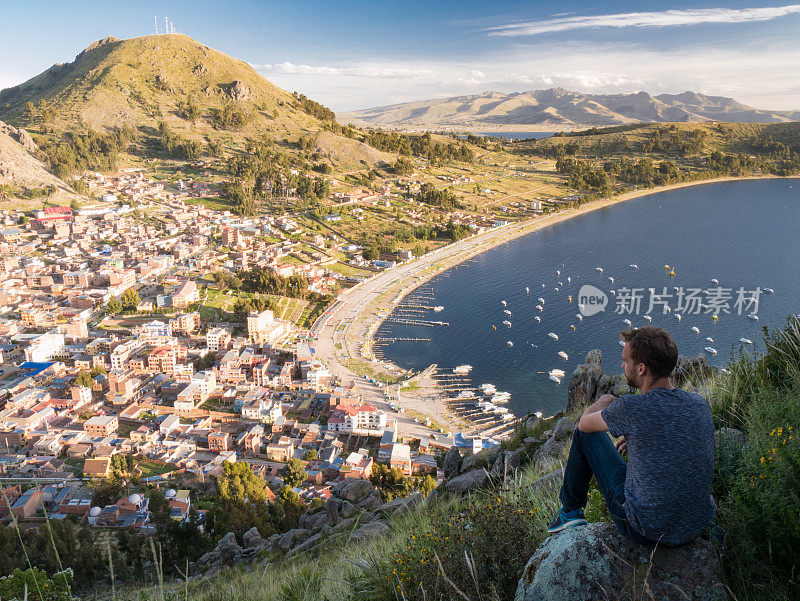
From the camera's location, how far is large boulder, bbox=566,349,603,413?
498cm

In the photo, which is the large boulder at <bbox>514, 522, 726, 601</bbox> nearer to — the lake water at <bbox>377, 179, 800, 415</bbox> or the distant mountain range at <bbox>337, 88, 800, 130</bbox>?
the lake water at <bbox>377, 179, 800, 415</bbox>

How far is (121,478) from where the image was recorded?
9.75 m

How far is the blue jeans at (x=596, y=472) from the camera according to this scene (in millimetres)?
1457

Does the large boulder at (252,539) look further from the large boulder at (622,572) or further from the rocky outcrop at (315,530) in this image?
the large boulder at (622,572)

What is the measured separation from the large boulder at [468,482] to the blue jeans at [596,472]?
6.90ft

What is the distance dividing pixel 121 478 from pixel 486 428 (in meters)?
8.56

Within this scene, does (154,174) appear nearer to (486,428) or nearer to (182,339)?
(182,339)

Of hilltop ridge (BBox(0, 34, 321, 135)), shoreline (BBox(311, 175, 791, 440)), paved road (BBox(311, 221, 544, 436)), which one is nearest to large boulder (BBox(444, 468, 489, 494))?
paved road (BBox(311, 221, 544, 436))

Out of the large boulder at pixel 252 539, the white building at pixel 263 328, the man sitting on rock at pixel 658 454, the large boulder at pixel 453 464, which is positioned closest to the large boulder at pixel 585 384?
the large boulder at pixel 453 464

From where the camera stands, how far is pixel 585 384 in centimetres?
522

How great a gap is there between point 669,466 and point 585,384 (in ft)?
13.5

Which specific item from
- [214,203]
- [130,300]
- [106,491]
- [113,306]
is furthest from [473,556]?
[214,203]

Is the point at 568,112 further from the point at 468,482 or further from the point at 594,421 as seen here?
the point at 594,421

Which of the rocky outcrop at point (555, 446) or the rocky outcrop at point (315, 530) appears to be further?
the rocky outcrop at point (315, 530)
